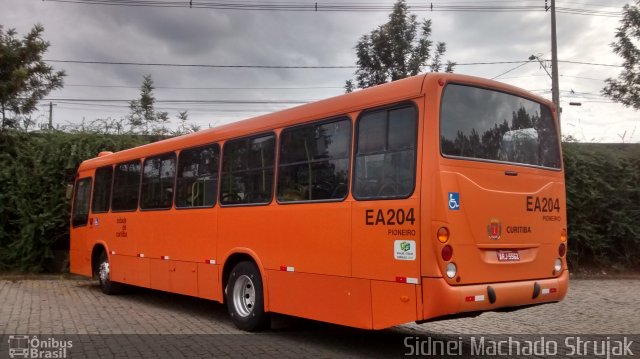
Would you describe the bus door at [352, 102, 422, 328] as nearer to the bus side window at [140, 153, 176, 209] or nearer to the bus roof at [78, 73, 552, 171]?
the bus roof at [78, 73, 552, 171]

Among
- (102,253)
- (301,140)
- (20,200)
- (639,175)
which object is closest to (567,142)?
(639,175)

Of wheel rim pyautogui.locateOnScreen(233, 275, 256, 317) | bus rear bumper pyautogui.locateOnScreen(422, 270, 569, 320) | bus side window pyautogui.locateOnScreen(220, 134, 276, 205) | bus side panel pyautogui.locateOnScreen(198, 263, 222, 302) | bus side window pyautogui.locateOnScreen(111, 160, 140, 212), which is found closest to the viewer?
bus rear bumper pyautogui.locateOnScreen(422, 270, 569, 320)

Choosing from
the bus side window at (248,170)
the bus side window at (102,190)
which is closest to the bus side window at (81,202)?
the bus side window at (102,190)

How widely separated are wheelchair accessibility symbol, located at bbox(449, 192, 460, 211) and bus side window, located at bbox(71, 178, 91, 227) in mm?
9491

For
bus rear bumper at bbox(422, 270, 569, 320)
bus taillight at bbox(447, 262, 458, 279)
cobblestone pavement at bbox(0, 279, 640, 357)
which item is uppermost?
bus taillight at bbox(447, 262, 458, 279)

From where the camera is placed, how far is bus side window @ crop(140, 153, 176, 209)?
977 centimetres

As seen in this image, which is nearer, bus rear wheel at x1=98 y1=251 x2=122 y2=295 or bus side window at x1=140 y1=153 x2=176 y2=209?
bus side window at x1=140 y1=153 x2=176 y2=209

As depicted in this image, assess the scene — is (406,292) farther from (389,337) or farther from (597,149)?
(597,149)

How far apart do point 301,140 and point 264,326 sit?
2576 millimetres

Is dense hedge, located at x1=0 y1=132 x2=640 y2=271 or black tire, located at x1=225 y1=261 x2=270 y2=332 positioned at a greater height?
dense hedge, located at x1=0 y1=132 x2=640 y2=271
